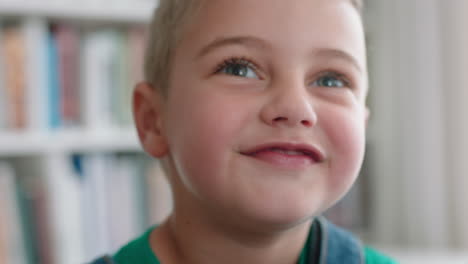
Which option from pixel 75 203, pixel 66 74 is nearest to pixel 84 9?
pixel 66 74

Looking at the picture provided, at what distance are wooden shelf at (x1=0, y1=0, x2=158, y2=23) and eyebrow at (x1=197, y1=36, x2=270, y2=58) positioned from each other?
90 cm

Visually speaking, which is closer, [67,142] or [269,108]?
[269,108]

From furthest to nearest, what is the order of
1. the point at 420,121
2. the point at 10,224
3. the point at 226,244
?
the point at 420,121
the point at 10,224
the point at 226,244

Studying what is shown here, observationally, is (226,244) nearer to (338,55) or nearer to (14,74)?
(338,55)

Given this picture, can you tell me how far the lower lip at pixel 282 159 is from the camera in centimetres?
63

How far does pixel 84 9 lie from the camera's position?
1643mm

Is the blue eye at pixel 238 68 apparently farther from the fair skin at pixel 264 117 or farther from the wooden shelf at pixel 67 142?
the wooden shelf at pixel 67 142

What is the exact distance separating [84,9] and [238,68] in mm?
1113

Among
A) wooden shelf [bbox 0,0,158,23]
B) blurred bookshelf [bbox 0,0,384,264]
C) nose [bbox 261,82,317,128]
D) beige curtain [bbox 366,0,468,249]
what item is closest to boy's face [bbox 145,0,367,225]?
nose [bbox 261,82,317,128]

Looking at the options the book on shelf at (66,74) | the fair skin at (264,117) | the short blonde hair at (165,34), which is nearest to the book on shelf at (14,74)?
the book on shelf at (66,74)

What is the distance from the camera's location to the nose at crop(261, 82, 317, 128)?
2.02ft

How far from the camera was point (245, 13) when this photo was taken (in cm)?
66

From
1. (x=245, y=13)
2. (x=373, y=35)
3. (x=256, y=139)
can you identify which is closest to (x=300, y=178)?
(x=256, y=139)

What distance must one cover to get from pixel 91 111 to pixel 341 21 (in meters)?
1.16
